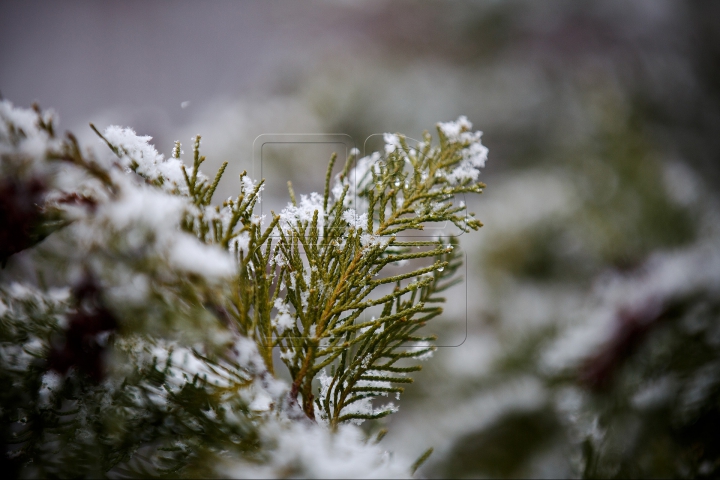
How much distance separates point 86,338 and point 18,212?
69 millimetres

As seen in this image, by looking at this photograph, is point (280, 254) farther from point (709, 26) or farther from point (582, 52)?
point (582, 52)

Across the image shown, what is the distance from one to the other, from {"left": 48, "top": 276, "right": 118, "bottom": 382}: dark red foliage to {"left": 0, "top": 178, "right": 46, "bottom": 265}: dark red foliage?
0.03 meters

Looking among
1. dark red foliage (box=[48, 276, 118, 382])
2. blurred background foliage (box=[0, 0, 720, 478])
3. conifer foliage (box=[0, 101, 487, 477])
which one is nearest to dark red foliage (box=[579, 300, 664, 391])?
blurred background foliage (box=[0, 0, 720, 478])

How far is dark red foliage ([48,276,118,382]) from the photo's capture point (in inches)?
7.6

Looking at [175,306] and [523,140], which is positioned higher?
[523,140]

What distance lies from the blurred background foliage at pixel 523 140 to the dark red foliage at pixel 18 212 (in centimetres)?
10

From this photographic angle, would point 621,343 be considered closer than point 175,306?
No

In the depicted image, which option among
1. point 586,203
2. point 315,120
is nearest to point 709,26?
point 586,203

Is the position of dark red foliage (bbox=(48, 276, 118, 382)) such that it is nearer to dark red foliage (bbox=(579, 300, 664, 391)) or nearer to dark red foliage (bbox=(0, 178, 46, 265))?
dark red foliage (bbox=(0, 178, 46, 265))

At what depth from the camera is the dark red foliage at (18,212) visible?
0.18 meters

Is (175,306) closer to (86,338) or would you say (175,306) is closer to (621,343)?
(86,338)

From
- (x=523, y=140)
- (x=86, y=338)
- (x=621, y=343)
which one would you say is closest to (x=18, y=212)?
(x=86, y=338)

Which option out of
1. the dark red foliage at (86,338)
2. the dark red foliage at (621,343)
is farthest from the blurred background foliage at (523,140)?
the dark red foliage at (86,338)

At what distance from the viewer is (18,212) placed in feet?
0.59
